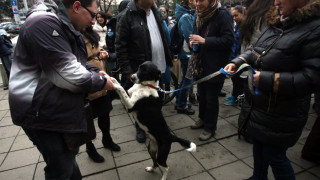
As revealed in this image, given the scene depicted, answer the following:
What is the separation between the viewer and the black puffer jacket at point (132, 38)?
2996 mm

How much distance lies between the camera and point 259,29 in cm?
265

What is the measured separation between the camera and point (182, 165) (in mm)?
2912

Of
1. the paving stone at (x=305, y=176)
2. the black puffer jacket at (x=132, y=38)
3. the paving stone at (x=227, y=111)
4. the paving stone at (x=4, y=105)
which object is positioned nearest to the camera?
the paving stone at (x=305, y=176)

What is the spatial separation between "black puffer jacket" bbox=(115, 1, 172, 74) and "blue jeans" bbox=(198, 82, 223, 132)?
3.60ft

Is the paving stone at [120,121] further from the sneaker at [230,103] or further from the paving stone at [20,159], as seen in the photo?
the sneaker at [230,103]

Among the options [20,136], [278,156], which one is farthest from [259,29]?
[20,136]

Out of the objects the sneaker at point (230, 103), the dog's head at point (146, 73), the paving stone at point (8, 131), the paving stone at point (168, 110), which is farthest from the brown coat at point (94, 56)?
the sneaker at point (230, 103)

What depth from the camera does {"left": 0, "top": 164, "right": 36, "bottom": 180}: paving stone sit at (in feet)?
9.29

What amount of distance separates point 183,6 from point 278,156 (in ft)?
10.6

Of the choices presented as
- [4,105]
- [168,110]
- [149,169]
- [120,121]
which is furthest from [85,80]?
[4,105]

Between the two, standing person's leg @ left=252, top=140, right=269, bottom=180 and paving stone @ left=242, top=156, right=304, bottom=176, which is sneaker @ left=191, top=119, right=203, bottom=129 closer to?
paving stone @ left=242, top=156, right=304, bottom=176

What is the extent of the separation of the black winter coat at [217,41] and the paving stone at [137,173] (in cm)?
164

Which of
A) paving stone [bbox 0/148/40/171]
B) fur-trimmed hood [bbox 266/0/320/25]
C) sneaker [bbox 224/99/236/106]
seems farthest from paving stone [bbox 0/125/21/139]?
fur-trimmed hood [bbox 266/0/320/25]

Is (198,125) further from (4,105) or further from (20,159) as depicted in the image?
(4,105)
